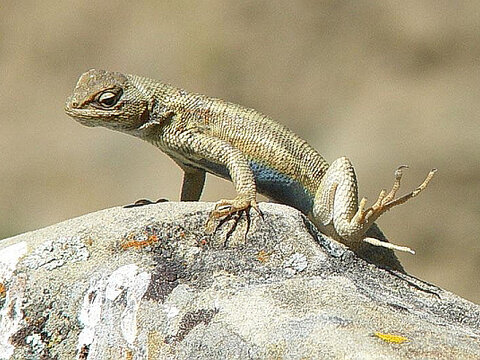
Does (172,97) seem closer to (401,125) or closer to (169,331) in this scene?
(169,331)

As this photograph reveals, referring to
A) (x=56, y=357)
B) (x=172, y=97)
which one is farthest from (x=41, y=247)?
(x=172, y=97)

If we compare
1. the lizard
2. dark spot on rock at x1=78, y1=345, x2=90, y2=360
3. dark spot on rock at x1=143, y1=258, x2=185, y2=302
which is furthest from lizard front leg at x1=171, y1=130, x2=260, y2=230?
dark spot on rock at x1=78, y1=345, x2=90, y2=360

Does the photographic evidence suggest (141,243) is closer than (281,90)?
Yes

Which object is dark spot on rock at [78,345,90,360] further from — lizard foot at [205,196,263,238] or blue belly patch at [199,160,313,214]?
blue belly patch at [199,160,313,214]

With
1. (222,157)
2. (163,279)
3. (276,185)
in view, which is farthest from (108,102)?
(163,279)

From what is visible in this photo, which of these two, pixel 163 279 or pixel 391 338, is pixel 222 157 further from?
pixel 391 338

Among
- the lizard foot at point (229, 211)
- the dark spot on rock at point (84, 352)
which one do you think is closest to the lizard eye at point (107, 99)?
the lizard foot at point (229, 211)
